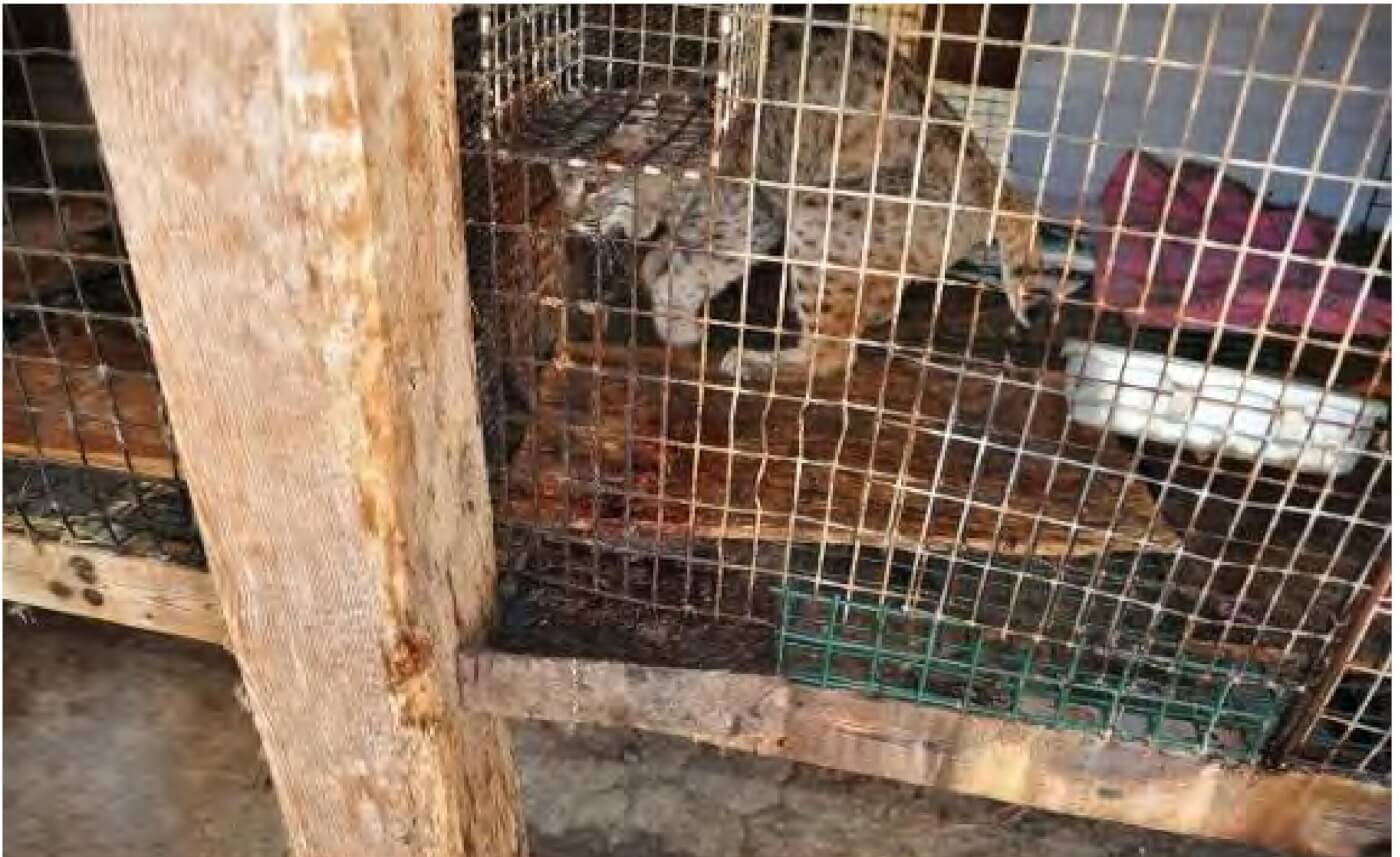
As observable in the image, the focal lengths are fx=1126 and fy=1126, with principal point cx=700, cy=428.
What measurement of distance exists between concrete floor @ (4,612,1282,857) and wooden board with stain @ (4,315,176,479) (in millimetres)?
846

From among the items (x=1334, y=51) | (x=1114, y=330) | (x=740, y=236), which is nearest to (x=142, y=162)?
(x=740, y=236)

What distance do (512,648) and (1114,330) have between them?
7.42 feet

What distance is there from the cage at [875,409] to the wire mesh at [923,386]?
1 cm

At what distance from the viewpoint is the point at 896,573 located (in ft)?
7.17

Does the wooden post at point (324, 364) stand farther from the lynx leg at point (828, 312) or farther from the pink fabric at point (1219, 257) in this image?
the pink fabric at point (1219, 257)

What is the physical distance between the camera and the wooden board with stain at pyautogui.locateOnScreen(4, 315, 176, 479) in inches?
81.9

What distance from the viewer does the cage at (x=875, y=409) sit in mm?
1505

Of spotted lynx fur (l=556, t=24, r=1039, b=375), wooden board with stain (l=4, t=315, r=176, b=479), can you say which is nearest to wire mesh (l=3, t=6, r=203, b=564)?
wooden board with stain (l=4, t=315, r=176, b=479)

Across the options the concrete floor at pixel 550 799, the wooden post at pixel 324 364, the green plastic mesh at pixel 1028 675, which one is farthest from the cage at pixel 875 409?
the concrete floor at pixel 550 799

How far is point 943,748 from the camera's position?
1.75 meters

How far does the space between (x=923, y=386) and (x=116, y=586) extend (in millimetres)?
1493

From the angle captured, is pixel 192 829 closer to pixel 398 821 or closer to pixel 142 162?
pixel 398 821

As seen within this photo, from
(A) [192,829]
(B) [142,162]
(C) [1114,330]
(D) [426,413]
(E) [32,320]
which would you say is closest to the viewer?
(B) [142,162]

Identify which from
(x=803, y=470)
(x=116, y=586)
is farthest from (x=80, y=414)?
(x=803, y=470)
